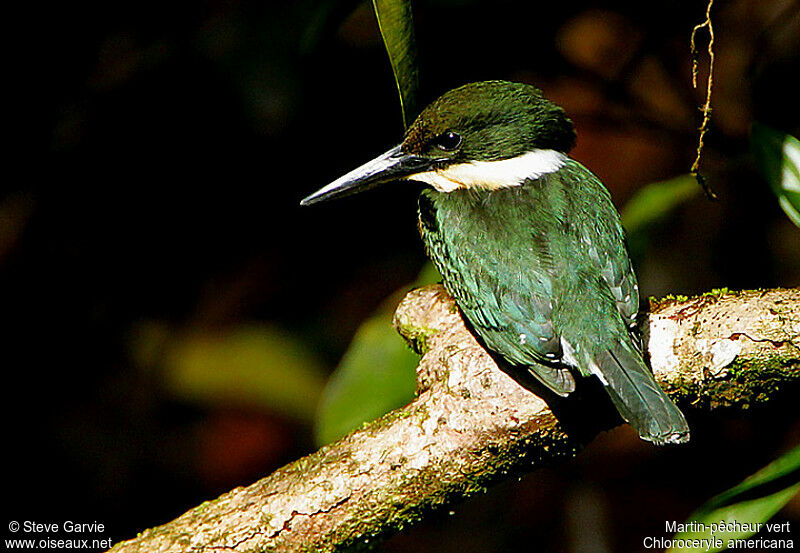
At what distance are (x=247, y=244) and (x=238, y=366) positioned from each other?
620 millimetres

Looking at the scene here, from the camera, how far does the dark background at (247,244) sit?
11.3ft

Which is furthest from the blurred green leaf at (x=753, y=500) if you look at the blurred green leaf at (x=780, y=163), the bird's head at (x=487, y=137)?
the bird's head at (x=487, y=137)

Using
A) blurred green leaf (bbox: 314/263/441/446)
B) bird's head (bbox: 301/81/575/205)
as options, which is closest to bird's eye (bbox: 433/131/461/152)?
bird's head (bbox: 301/81/575/205)

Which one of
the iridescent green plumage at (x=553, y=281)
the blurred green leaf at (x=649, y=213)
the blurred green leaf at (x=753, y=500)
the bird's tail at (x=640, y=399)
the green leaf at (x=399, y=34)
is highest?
the green leaf at (x=399, y=34)

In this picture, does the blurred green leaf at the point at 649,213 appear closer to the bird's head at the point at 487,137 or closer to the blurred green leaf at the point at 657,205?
the blurred green leaf at the point at 657,205

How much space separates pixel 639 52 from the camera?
349cm

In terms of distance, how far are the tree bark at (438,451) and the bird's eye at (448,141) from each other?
56cm

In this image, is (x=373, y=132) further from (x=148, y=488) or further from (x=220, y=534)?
(x=220, y=534)

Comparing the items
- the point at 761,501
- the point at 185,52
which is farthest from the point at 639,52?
the point at 761,501

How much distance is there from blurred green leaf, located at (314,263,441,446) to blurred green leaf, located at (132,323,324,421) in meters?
1.21

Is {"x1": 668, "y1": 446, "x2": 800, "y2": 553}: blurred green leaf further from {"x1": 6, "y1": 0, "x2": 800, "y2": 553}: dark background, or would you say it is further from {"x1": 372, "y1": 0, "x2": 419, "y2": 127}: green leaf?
{"x1": 6, "y1": 0, "x2": 800, "y2": 553}: dark background

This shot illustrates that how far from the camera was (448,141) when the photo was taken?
2.18 m

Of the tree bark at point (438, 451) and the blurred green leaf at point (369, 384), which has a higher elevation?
the blurred green leaf at point (369, 384)

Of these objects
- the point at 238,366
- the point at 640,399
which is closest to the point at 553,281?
the point at 640,399
